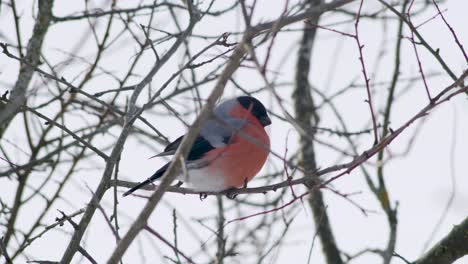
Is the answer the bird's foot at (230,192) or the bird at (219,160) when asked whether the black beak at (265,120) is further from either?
the bird's foot at (230,192)

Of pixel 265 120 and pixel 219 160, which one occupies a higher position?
pixel 265 120

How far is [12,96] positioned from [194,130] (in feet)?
8.58

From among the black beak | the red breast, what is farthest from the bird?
the black beak

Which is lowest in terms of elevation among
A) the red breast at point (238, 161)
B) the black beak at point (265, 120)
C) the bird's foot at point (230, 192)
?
the bird's foot at point (230, 192)

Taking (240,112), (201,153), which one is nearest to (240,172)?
(201,153)

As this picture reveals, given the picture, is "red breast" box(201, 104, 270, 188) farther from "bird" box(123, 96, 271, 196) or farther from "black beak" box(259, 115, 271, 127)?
"black beak" box(259, 115, 271, 127)

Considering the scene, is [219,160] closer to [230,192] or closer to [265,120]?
[230,192]

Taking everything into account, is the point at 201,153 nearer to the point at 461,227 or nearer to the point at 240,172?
the point at 240,172

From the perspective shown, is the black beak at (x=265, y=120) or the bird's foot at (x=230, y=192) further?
the black beak at (x=265, y=120)

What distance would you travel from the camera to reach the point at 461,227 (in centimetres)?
472

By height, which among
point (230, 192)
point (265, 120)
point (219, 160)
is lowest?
point (230, 192)

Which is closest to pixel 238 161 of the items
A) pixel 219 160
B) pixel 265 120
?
pixel 219 160

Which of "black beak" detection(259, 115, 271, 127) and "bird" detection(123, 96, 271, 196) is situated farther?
"black beak" detection(259, 115, 271, 127)

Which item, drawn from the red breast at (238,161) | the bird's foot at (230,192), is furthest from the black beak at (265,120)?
the bird's foot at (230,192)
